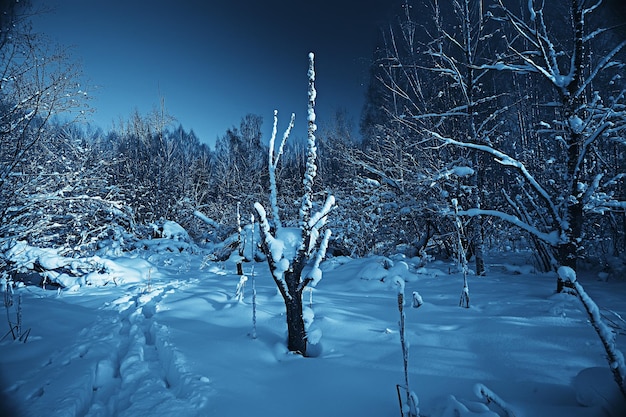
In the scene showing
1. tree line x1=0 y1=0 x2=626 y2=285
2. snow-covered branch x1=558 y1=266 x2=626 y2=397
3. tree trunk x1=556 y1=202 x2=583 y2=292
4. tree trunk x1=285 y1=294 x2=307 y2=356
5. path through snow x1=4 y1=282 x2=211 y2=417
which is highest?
tree line x1=0 y1=0 x2=626 y2=285

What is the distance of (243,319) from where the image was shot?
4.26 meters

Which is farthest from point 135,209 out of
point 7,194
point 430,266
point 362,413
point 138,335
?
point 362,413

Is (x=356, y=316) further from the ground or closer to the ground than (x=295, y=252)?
closer to the ground

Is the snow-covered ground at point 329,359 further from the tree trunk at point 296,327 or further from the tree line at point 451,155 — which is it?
the tree line at point 451,155

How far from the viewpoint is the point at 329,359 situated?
290cm

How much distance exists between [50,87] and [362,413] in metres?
7.24

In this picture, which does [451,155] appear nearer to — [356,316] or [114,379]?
[356,316]

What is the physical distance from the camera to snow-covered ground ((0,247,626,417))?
2.13 m

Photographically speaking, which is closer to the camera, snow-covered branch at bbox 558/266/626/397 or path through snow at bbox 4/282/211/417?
snow-covered branch at bbox 558/266/626/397

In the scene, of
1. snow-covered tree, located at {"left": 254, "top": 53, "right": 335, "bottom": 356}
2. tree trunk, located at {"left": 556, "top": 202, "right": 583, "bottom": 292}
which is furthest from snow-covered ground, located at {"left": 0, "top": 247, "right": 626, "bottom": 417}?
tree trunk, located at {"left": 556, "top": 202, "right": 583, "bottom": 292}

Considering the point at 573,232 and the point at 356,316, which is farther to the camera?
the point at 356,316

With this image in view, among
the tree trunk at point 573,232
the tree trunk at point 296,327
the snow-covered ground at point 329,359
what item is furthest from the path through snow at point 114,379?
the tree trunk at point 573,232

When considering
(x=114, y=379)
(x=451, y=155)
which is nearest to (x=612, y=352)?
(x=114, y=379)

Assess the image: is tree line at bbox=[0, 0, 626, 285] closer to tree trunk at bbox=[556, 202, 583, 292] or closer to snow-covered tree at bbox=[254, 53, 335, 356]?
tree trunk at bbox=[556, 202, 583, 292]
